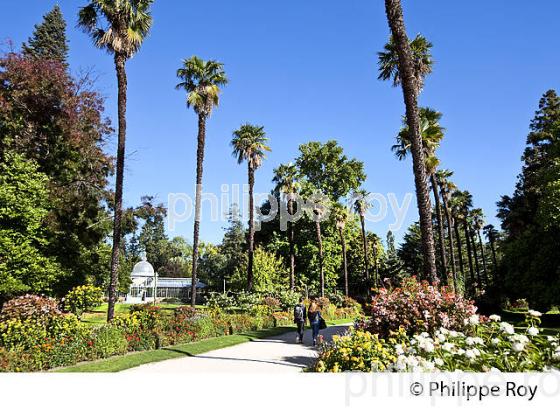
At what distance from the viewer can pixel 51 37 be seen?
1497 inches

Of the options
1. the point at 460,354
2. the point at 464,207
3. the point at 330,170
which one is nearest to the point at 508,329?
the point at 460,354

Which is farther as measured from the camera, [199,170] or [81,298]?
[199,170]

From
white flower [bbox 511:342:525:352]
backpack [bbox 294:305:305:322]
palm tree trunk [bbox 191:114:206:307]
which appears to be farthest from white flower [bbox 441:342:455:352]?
palm tree trunk [bbox 191:114:206:307]

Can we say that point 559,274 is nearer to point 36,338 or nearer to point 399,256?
point 36,338

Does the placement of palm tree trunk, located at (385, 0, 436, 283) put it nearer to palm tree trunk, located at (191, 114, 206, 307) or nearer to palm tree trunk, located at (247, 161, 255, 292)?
palm tree trunk, located at (191, 114, 206, 307)

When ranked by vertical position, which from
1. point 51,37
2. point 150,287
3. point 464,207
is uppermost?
point 51,37

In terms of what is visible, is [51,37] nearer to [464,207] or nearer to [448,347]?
[448,347]

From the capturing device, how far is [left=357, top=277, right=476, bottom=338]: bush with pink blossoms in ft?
31.1

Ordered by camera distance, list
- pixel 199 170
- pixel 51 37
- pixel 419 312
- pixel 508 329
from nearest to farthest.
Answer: pixel 508 329 < pixel 419 312 < pixel 199 170 < pixel 51 37

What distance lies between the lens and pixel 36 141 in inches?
946

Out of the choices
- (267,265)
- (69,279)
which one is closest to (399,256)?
(267,265)

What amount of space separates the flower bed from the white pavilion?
57.4 meters

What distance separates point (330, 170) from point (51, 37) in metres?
30.5

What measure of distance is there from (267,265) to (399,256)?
25.6 m
